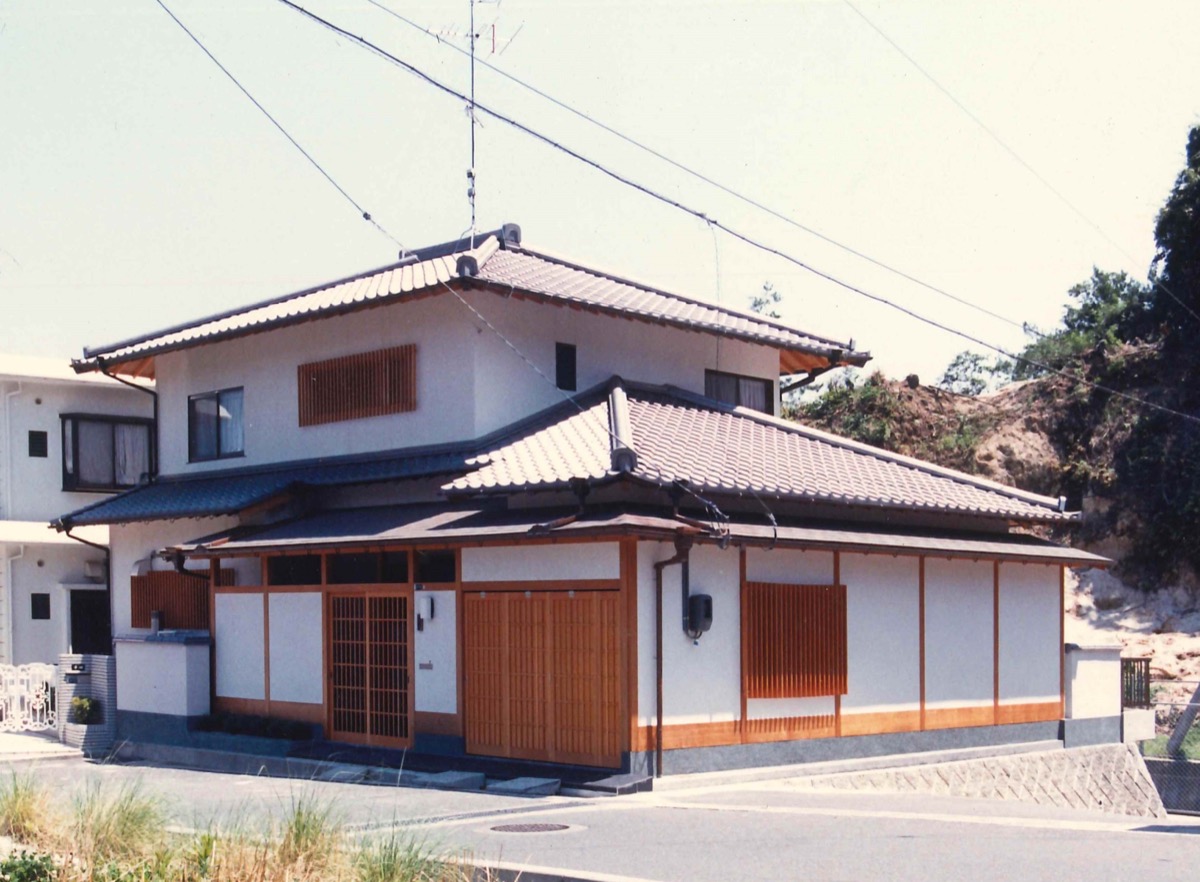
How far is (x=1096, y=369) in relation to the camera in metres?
44.2

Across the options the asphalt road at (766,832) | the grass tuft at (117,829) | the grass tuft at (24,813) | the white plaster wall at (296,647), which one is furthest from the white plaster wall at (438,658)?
the grass tuft at (117,829)

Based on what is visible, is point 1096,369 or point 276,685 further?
point 1096,369

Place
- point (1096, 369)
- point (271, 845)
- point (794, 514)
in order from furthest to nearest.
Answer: point (1096, 369) → point (794, 514) → point (271, 845)

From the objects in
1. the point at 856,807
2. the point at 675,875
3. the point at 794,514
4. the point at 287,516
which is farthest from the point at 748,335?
the point at 675,875

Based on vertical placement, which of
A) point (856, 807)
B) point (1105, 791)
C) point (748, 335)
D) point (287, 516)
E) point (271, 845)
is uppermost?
point (748, 335)

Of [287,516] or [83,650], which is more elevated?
[287,516]

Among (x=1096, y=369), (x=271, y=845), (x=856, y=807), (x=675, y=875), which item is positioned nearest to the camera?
(x=271, y=845)

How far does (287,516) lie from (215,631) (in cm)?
224

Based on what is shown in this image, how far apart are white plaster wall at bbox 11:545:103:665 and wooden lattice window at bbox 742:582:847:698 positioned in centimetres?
1875

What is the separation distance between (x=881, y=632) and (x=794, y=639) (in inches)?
76.9

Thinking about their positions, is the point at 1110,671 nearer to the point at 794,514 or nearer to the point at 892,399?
the point at 794,514

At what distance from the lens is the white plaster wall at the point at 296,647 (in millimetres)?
20516

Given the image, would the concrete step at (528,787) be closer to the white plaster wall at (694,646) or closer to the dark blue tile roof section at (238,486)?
the white plaster wall at (694,646)

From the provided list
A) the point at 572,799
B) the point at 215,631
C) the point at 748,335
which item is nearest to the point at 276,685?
the point at 215,631
